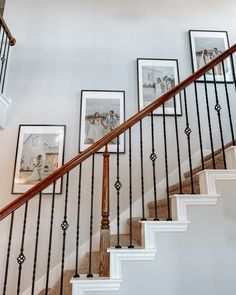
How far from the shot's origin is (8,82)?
142 inches

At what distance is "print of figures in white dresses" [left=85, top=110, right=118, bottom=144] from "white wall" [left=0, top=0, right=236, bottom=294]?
0.18m

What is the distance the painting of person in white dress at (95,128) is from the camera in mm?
3340

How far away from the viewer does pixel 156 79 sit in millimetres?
3674

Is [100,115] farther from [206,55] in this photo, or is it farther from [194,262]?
[194,262]

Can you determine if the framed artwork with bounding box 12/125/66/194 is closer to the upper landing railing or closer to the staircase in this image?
the staircase

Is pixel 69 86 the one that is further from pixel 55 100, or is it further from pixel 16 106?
pixel 16 106

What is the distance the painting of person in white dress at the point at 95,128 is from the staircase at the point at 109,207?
338 mm

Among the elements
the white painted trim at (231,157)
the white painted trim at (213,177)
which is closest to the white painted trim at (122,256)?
the white painted trim at (213,177)

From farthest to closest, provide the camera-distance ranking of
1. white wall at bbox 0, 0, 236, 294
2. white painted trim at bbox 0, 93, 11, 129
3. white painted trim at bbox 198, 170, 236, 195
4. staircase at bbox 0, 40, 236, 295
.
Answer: white wall at bbox 0, 0, 236, 294, white painted trim at bbox 0, 93, 11, 129, white painted trim at bbox 198, 170, 236, 195, staircase at bbox 0, 40, 236, 295

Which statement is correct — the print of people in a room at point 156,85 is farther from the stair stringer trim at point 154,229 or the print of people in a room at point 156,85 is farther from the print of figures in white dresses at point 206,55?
the stair stringer trim at point 154,229

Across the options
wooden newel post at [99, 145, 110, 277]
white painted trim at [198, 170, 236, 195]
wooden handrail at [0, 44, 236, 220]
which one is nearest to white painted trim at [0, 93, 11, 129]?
wooden handrail at [0, 44, 236, 220]

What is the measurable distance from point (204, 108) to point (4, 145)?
3.00 metres

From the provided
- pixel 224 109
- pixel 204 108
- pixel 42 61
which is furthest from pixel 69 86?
pixel 224 109

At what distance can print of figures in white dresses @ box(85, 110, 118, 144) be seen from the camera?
11.0 ft
